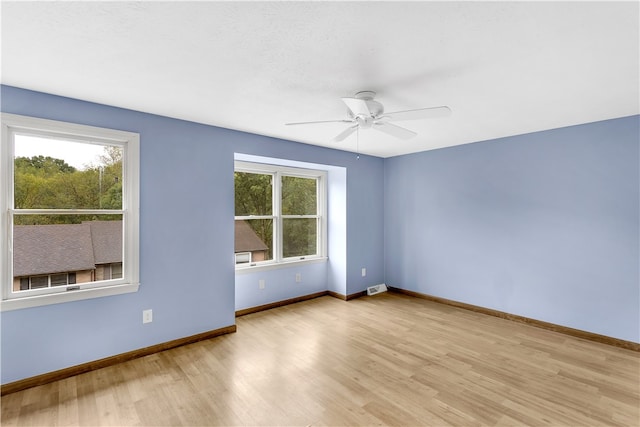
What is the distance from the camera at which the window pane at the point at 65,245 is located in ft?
8.16

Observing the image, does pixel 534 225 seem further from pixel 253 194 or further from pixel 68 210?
pixel 68 210

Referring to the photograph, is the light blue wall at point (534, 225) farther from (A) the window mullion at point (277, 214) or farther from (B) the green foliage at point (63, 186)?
(B) the green foliage at point (63, 186)

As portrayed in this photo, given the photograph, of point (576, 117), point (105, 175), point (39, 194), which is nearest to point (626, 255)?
point (576, 117)

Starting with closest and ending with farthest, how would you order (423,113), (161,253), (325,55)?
1. (325,55)
2. (423,113)
3. (161,253)

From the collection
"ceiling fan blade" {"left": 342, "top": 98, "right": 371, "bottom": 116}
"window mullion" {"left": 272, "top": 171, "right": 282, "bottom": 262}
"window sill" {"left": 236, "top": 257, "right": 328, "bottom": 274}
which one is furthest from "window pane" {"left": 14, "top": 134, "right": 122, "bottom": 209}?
"ceiling fan blade" {"left": 342, "top": 98, "right": 371, "bottom": 116}

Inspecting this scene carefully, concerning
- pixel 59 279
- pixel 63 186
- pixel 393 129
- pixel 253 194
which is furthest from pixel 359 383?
pixel 63 186

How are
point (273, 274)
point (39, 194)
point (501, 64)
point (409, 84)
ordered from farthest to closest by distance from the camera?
1. point (273, 274)
2. point (39, 194)
3. point (409, 84)
4. point (501, 64)

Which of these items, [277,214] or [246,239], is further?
[277,214]

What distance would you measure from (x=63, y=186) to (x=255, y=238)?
7.52 feet

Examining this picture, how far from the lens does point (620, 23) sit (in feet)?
5.22

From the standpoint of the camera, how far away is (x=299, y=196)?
498 centimetres

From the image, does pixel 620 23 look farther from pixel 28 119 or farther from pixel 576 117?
pixel 28 119

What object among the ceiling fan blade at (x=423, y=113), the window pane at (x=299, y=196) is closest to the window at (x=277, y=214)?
the window pane at (x=299, y=196)

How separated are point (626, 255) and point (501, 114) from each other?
197 cm
